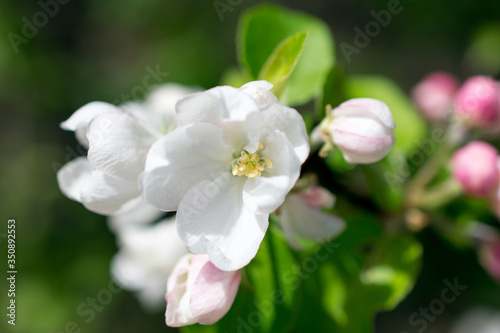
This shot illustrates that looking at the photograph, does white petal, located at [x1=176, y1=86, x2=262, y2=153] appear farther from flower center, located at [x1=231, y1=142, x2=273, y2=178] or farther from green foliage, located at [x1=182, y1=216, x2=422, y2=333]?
green foliage, located at [x1=182, y1=216, x2=422, y2=333]

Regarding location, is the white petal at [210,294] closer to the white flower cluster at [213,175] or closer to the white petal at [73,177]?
the white flower cluster at [213,175]

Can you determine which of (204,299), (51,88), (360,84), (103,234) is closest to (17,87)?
(51,88)

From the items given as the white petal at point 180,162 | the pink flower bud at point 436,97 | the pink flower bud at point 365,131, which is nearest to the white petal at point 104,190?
the white petal at point 180,162

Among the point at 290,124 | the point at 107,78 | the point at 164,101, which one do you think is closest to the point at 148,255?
the point at 164,101

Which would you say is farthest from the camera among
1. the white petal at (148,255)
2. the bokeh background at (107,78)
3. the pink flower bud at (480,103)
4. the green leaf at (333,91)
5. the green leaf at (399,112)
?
the bokeh background at (107,78)

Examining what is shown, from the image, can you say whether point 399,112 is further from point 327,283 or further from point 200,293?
point 200,293

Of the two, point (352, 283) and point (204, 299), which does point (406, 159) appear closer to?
point (352, 283)

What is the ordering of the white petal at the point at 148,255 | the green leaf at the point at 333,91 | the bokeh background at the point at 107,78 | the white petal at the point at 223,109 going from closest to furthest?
the white petal at the point at 223,109 < the green leaf at the point at 333,91 < the white petal at the point at 148,255 < the bokeh background at the point at 107,78
